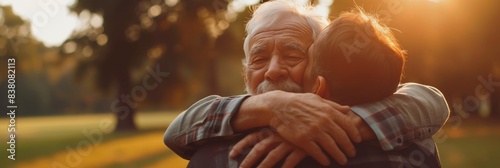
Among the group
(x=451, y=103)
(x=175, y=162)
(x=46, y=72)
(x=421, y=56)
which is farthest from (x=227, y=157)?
(x=46, y=72)

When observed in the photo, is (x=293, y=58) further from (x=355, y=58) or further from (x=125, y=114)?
(x=125, y=114)

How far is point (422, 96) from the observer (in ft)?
6.98

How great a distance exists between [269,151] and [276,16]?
100cm

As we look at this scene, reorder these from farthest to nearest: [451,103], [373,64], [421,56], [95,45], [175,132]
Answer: [95,45], [451,103], [421,56], [175,132], [373,64]

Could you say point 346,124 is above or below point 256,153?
above

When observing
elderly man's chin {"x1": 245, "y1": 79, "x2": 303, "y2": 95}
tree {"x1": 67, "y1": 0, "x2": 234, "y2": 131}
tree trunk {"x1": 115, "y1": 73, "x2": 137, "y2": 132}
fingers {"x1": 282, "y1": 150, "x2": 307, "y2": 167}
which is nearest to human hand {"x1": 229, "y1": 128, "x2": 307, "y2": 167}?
fingers {"x1": 282, "y1": 150, "x2": 307, "y2": 167}

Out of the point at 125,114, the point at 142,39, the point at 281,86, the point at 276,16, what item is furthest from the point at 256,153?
the point at 125,114

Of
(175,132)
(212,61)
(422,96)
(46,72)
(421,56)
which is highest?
(422,96)

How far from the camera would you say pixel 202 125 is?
200 cm

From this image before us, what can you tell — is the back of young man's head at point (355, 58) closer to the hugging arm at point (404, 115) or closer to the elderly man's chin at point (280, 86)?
the hugging arm at point (404, 115)

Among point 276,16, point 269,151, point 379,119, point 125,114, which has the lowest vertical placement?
point 125,114

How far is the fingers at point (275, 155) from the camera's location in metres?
1.82

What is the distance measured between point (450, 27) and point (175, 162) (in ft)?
41.8

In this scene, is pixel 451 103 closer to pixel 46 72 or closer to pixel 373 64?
pixel 373 64
